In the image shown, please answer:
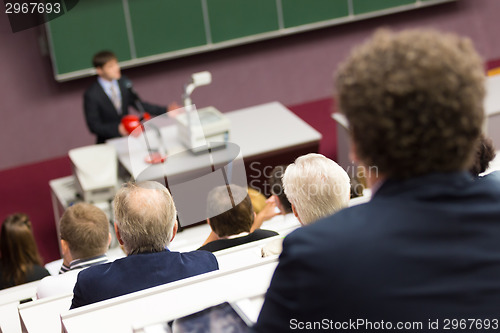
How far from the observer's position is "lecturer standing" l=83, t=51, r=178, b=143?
16.4 ft

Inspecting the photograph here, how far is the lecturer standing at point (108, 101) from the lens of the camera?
500cm

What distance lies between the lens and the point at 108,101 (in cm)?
512

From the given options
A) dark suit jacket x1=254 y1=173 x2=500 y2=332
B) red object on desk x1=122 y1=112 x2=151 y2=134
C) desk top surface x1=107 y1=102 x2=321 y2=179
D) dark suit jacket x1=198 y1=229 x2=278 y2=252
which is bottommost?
dark suit jacket x1=198 y1=229 x2=278 y2=252

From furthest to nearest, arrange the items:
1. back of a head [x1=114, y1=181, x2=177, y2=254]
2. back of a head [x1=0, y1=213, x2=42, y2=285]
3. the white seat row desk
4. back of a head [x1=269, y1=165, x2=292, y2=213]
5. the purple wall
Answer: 1. the purple wall
2. back of a head [x1=0, y1=213, x2=42, y2=285]
3. back of a head [x1=269, y1=165, x2=292, y2=213]
4. back of a head [x1=114, y1=181, x2=177, y2=254]
5. the white seat row desk

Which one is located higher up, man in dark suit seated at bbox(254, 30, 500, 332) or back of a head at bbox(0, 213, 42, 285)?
man in dark suit seated at bbox(254, 30, 500, 332)

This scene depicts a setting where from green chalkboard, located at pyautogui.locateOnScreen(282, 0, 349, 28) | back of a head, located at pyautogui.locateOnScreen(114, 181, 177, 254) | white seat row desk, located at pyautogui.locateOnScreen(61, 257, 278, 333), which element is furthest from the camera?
green chalkboard, located at pyautogui.locateOnScreen(282, 0, 349, 28)

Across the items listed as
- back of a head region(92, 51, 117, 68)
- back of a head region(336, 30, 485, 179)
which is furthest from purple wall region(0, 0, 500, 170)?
back of a head region(336, 30, 485, 179)

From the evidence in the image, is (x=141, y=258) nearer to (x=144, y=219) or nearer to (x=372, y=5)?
(x=144, y=219)

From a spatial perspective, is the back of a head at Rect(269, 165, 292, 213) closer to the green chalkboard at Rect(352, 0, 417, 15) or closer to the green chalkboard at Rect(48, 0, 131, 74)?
the green chalkboard at Rect(48, 0, 131, 74)

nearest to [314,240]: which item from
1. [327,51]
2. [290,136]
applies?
[290,136]

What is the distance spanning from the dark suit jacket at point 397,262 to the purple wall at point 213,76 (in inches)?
208


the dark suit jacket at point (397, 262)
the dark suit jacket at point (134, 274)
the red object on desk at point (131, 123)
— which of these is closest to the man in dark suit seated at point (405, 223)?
the dark suit jacket at point (397, 262)

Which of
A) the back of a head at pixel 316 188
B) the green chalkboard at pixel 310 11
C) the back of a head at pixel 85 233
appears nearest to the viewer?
the back of a head at pixel 316 188

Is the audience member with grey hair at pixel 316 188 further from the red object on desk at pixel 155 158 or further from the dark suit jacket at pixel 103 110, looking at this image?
the dark suit jacket at pixel 103 110
